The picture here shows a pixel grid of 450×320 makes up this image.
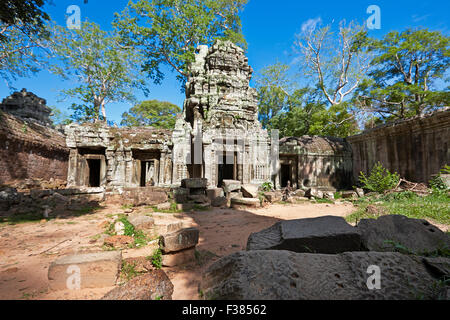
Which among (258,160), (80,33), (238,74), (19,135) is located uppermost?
(80,33)

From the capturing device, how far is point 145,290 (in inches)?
77.0

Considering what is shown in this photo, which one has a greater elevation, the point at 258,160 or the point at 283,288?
the point at 258,160

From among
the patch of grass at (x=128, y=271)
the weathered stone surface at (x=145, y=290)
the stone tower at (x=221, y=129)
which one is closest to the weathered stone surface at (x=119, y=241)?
the patch of grass at (x=128, y=271)

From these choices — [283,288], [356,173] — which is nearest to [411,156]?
[356,173]

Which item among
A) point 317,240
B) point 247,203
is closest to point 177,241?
point 317,240

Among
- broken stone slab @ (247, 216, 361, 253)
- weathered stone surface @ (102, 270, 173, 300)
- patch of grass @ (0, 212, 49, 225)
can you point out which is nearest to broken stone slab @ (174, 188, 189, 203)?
patch of grass @ (0, 212, 49, 225)

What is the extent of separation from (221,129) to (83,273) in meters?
9.69

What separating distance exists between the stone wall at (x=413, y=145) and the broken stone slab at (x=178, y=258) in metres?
10.9

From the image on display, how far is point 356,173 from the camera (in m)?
13.1

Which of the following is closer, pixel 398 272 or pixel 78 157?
pixel 398 272

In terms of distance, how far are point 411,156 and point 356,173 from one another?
161 inches

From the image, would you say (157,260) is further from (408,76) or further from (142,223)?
(408,76)

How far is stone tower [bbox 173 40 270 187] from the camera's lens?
1120cm

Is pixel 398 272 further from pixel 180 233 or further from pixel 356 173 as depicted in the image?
pixel 356 173
